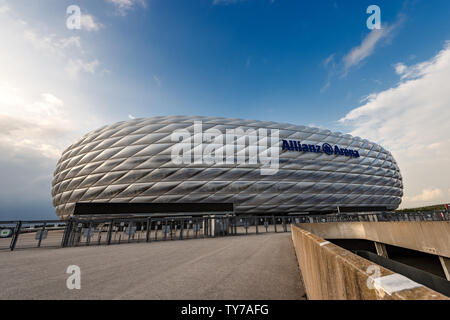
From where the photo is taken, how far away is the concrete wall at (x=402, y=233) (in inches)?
226

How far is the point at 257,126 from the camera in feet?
107

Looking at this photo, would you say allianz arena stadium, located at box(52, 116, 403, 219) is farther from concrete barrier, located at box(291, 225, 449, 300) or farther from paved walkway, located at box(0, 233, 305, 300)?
concrete barrier, located at box(291, 225, 449, 300)

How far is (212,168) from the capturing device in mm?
28156

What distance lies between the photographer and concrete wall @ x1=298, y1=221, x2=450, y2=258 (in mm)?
5732

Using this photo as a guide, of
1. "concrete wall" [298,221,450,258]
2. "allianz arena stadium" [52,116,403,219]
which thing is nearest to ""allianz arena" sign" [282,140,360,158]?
"allianz arena stadium" [52,116,403,219]

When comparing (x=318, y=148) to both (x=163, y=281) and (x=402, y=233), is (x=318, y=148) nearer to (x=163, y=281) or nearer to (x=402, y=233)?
(x=402, y=233)

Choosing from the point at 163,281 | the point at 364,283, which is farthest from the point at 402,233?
the point at 364,283

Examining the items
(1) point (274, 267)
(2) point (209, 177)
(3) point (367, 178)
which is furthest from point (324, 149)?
(1) point (274, 267)

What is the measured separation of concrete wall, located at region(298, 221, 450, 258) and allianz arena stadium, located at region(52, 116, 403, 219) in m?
16.6

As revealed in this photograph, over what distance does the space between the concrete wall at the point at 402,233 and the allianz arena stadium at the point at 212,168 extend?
1659cm

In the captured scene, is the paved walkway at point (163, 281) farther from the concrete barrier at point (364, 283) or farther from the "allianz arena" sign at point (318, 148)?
the "allianz arena" sign at point (318, 148)
